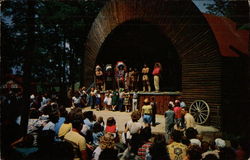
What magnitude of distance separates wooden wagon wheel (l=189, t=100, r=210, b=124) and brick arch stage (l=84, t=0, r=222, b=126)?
241 millimetres

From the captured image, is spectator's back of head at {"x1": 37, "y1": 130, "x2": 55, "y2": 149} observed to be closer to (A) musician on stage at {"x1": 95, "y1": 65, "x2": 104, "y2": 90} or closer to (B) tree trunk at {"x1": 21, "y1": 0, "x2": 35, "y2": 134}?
(B) tree trunk at {"x1": 21, "y1": 0, "x2": 35, "y2": 134}

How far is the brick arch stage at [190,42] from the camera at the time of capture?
12812 mm

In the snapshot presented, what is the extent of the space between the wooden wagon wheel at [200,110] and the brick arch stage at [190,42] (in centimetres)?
24

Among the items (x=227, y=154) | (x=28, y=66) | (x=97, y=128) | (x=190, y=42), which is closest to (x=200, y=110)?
(x=190, y=42)

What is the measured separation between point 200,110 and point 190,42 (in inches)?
149

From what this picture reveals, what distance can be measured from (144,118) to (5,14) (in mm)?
6429

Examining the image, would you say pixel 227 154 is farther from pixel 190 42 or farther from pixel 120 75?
pixel 120 75

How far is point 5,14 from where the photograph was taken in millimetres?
8477

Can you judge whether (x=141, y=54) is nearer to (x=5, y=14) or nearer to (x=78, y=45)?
(x=78, y=45)

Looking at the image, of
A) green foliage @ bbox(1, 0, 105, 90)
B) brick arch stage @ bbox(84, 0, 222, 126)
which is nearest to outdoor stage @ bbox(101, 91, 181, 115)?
brick arch stage @ bbox(84, 0, 222, 126)

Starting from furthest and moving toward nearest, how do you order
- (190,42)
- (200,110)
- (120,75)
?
(120,75) → (190,42) → (200,110)

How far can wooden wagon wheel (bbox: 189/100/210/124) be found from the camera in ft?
42.1

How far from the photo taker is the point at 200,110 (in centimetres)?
1320

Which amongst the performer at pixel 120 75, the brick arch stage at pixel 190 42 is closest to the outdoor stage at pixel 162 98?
the brick arch stage at pixel 190 42
